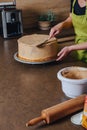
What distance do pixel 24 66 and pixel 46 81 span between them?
188 millimetres

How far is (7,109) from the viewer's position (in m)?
0.85

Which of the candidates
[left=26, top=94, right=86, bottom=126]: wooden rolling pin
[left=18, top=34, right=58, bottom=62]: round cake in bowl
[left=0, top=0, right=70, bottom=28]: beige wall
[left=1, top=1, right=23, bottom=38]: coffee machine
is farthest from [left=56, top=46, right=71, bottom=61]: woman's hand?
[left=0, top=0, right=70, bottom=28]: beige wall

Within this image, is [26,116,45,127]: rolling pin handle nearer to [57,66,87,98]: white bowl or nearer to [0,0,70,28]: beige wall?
[57,66,87,98]: white bowl

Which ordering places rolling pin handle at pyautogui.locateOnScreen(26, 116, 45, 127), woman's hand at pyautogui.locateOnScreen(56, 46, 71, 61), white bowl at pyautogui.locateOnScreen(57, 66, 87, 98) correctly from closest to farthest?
rolling pin handle at pyautogui.locateOnScreen(26, 116, 45, 127), white bowl at pyautogui.locateOnScreen(57, 66, 87, 98), woman's hand at pyautogui.locateOnScreen(56, 46, 71, 61)

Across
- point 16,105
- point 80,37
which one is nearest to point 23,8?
point 80,37

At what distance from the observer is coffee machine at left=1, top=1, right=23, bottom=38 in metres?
1.70

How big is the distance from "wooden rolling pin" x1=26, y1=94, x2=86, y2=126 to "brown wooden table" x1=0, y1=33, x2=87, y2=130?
0.02 meters

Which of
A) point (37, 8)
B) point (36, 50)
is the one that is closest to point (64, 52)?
point (36, 50)

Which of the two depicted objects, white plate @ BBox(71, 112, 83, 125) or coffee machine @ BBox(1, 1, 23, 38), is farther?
coffee machine @ BBox(1, 1, 23, 38)

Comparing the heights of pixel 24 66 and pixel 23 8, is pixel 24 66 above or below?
below

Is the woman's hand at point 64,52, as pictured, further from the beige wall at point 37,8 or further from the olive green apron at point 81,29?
the beige wall at point 37,8

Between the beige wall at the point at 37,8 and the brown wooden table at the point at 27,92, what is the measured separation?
0.67 m

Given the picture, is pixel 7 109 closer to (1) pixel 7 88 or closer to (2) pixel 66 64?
(1) pixel 7 88

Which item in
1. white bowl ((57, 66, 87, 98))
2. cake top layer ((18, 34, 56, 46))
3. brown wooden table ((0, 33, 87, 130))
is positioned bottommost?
brown wooden table ((0, 33, 87, 130))
